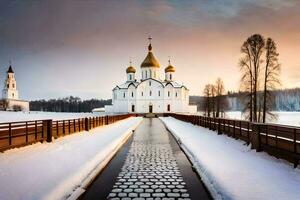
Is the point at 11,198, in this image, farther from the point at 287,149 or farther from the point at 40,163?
the point at 287,149

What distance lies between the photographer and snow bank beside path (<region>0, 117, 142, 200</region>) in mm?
8320

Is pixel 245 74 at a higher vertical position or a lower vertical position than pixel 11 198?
higher

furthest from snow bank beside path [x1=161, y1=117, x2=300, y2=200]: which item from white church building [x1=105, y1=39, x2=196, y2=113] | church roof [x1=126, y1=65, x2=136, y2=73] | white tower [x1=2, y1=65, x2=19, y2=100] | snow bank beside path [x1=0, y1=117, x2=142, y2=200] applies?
white tower [x1=2, y1=65, x2=19, y2=100]

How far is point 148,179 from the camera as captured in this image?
10.2m

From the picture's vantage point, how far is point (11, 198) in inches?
303

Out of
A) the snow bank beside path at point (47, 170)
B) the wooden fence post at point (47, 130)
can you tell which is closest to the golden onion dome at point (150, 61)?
the wooden fence post at point (47, 130)

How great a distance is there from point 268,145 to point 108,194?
7.48 meters

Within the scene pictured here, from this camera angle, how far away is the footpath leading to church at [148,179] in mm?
8500

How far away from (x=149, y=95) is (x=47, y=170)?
290ft

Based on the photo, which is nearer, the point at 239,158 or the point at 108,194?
the point at 108,194

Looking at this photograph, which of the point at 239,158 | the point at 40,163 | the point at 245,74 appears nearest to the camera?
the point at 40,163

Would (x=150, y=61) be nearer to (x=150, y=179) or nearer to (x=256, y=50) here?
(x=256, y=50)

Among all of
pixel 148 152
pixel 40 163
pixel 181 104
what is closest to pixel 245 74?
pixel 148 152

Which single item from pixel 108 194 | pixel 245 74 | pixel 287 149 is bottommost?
pixel 108 194
